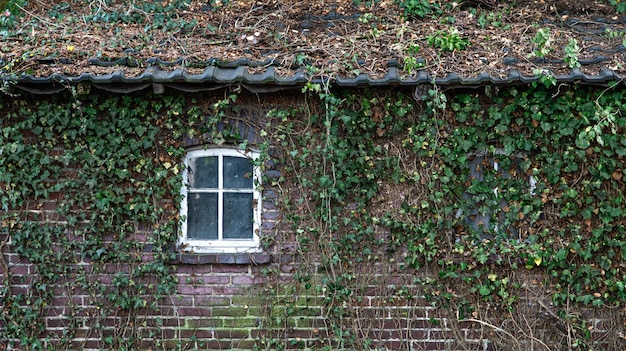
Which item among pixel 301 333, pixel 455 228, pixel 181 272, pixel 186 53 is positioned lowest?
pixel 301 333

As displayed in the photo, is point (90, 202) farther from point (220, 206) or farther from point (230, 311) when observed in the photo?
point (230, 311)

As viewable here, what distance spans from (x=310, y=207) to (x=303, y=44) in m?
1.71

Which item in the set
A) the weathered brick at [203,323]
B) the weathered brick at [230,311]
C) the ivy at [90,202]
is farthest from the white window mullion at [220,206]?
the weathered brick at [203,323]

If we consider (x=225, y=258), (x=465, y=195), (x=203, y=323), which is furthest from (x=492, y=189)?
(x=203, y=323)

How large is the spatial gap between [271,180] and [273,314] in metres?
1.34

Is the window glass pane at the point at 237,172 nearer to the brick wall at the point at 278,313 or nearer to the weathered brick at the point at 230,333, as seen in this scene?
the brick wall at the point at 278,313

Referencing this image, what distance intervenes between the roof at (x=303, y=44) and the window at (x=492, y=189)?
84 cm

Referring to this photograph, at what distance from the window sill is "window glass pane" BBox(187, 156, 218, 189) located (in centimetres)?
72

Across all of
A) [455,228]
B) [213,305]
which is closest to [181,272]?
[213,305]

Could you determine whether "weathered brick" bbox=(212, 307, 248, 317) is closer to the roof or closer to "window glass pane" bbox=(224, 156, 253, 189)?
"window glass pane" bbox=(224, 156, 253, 189)

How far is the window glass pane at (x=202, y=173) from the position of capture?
634cm

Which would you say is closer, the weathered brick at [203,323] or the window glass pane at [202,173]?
the weathered brick at [203,323]

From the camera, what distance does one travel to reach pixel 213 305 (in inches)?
245

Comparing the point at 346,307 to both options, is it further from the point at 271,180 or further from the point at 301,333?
the point at 271,180
